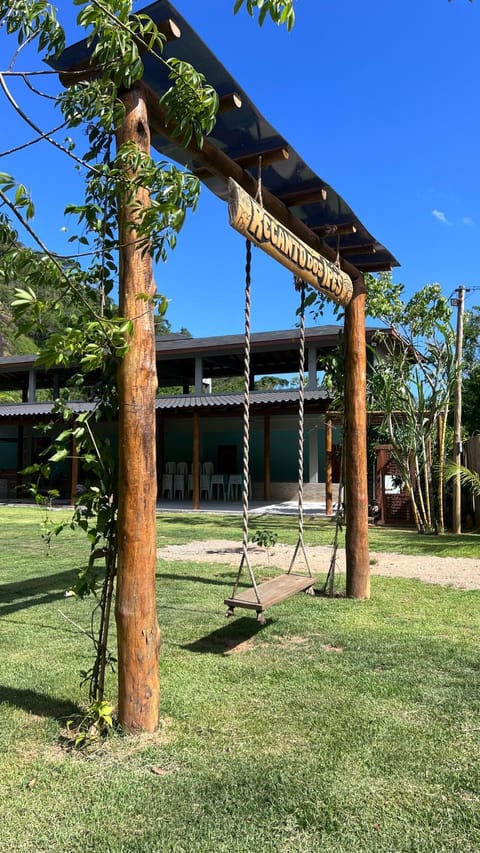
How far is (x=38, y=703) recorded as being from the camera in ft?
10.8

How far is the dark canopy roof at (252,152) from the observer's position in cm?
302

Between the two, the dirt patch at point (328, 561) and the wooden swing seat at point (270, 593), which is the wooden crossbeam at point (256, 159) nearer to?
the wooden swing seat at point (270, 593)

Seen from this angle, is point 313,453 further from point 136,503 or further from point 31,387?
point 136,503

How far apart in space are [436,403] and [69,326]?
401 inches

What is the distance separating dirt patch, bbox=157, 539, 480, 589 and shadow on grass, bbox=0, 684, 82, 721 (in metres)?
4.17

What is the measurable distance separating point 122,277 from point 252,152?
73.4 inches

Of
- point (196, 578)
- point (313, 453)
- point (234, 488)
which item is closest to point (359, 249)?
point (196, 578)

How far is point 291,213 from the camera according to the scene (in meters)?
5.08

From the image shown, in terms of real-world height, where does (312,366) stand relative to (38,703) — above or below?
above

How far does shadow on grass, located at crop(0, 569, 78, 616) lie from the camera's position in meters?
5.47

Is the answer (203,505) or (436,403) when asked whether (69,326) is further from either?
(203,505)

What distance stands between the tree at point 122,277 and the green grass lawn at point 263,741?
411mm

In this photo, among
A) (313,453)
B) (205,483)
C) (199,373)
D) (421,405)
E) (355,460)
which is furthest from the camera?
(199,373)

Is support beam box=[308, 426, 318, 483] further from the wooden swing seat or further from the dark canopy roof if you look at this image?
the wooden swing seat
